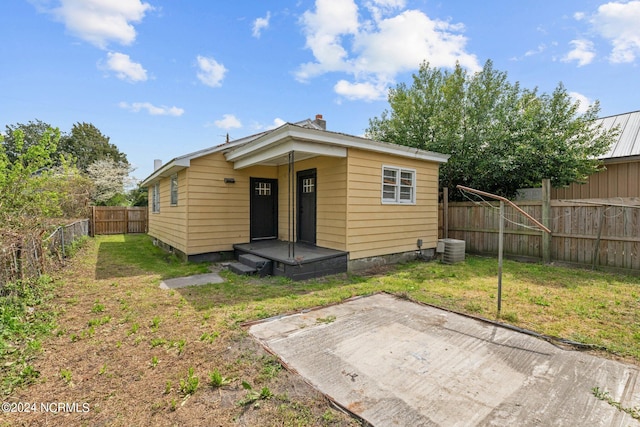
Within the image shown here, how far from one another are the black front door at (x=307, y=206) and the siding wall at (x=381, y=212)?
137 centimetres

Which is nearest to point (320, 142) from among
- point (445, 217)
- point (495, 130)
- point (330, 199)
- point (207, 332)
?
point (330, 199)

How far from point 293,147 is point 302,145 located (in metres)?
0.20

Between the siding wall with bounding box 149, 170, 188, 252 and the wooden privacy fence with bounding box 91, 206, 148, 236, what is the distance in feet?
19.1

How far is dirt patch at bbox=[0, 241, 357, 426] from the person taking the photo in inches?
84.6

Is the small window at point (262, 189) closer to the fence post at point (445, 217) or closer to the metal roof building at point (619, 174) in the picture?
the fence post at point (445, 217)

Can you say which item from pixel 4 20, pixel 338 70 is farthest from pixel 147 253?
pixel 338 70

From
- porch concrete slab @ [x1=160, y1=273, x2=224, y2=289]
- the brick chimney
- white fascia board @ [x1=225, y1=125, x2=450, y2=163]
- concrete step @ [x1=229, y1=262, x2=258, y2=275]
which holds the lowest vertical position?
porch concrete slab @ [x1=160, y1=273, x2=224, y2=289]

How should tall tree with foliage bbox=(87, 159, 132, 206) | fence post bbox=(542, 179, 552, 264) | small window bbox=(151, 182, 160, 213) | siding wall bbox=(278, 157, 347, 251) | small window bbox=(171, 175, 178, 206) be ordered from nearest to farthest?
siding wall bbox=(278, 157, 347, 251), fence post bbox=(542, 179, 552, 264), small window bbox=(171, 175, 178, 206), small window bbox=(151, 182, 160, 213), tall tree with foliage bbox=(87, 159, 132, 206)

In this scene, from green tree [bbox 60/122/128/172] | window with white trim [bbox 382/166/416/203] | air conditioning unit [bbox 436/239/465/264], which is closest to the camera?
window with white trim [bbox 382/166/416/203]

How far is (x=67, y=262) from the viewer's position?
24.3ft

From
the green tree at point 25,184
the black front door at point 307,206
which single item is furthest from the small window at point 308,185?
the green tree at point 25,184

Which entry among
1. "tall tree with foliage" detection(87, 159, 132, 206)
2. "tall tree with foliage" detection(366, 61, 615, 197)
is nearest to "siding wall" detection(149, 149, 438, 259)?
"tall tree with foliage" detection(366, 61, 615, 197)

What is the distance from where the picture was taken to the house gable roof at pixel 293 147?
5.84m

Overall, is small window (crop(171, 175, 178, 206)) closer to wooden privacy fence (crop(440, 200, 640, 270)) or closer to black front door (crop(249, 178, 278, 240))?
black front door (crop(249, 178, 278, 240))
